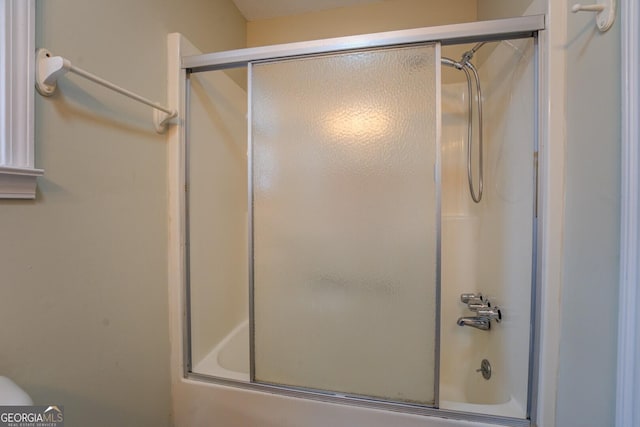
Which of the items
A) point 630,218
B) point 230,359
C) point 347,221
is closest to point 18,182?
point 347,221

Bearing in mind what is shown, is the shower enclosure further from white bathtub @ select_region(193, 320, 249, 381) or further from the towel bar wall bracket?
the towel bar wall bracket

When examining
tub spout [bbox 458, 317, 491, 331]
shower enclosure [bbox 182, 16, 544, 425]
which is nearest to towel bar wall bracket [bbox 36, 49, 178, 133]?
shower enclosure [bbox 182, 16, 544, 425]

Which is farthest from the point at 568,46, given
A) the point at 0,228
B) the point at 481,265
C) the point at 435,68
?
the point at 0,228

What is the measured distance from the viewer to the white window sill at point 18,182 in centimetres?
59

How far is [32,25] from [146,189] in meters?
0.56

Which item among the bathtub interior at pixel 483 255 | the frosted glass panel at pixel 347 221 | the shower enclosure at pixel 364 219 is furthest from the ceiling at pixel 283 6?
the frosted glass panel at pixel 347 221

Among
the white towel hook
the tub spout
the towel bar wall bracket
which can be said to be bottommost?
the tub spout

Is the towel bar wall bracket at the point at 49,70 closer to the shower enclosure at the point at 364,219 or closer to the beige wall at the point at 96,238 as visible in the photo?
the beige wall at the point at 96,238

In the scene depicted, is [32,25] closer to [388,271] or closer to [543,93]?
[388,271]

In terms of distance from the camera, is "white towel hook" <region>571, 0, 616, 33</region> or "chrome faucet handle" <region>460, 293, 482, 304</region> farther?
"chrome faucet handle" <region>460, 293, 482, 304</region>

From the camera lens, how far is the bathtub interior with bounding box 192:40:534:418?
Answer: 1.04m

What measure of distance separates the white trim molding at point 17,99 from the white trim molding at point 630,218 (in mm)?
1482

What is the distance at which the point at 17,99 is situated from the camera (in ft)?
2.03

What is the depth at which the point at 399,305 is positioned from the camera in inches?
41.3
